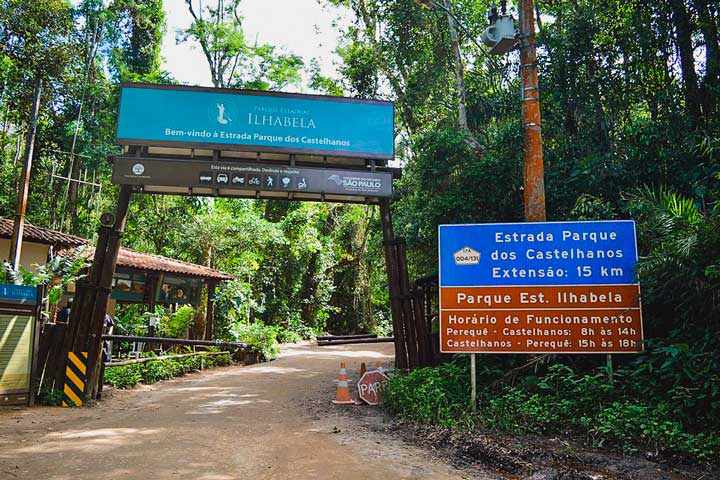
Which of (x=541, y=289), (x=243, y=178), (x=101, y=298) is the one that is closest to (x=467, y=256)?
(x=541, y=289)

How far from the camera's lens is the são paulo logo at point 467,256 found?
8133mm

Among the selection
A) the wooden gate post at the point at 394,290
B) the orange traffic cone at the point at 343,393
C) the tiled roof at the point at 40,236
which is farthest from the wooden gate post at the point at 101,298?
the tiled roof at the point at 40,236

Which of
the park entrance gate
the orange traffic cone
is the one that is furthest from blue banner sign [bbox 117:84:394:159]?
the orange traffic cone

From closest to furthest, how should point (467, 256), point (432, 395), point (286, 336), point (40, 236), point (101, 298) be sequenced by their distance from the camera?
point (432, 395) → point (467, 256) → point (101, 298) → point (40, 236) → point (286, 336)

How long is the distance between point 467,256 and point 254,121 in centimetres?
500

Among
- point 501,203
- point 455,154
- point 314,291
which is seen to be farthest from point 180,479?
point 314,291

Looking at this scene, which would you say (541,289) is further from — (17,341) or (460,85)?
(460,85)

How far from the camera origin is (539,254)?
796cm

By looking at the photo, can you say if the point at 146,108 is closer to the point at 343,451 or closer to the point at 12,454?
the point at 12,454

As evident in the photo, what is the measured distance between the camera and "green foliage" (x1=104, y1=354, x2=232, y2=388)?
1130 cm

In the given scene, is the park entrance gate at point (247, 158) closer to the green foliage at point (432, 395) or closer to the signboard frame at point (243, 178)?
the signboard frame at point (243, 178)

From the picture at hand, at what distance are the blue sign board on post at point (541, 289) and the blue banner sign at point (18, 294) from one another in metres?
6.99

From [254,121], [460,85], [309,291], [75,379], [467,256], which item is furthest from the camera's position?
[309,291]

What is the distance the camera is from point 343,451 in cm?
600
